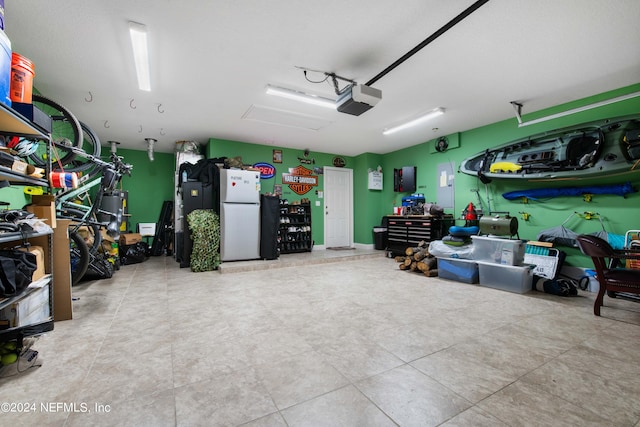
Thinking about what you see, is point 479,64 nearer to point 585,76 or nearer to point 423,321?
point 585,76

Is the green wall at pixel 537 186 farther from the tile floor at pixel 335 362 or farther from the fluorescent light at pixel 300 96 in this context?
the fluorescent light at pixel 300 96

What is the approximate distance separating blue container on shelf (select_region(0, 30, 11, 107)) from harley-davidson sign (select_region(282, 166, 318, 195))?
547cm

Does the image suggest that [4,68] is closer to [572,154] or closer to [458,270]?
[458,270]

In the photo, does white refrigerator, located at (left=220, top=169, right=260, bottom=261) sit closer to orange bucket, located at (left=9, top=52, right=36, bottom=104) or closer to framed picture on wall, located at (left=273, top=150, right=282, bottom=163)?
framed picture on wall, located at (left=273, top=150, right=282, bottom=163)

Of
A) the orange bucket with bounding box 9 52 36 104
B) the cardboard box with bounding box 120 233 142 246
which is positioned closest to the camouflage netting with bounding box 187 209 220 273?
the cardboard box with bounding box 120 233 142 246

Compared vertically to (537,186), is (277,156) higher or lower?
higher

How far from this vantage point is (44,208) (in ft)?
7.79

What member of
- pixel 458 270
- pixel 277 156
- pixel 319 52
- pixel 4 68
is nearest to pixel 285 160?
pixel 277 156

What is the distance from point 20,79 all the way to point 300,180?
5602 mm

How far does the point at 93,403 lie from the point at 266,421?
1.01m

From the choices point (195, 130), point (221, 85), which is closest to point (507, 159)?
point (221, 85)

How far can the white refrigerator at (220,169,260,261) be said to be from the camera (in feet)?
17.5

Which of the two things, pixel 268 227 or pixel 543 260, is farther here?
pixel 268 227

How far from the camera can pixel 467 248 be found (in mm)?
4352
